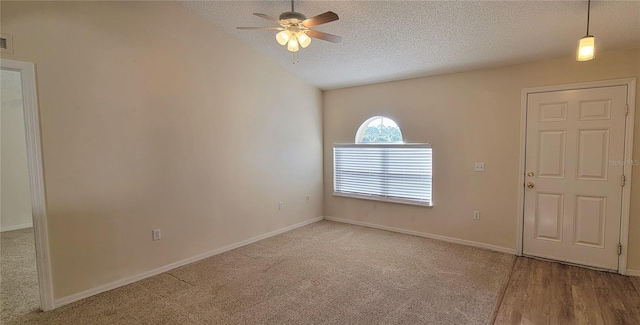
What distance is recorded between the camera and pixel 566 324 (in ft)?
7.78

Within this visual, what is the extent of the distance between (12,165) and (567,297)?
7.92m

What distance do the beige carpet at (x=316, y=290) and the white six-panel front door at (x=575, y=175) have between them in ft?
2.03

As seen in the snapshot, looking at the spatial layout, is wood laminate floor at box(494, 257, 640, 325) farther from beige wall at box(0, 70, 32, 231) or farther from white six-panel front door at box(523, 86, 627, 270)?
beige wall at box(0, 70, 32, 231)

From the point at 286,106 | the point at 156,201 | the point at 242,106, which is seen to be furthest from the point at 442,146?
the point at 156,201

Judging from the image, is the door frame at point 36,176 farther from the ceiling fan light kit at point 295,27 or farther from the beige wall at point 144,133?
the ceiling fan light kit at point 295,27

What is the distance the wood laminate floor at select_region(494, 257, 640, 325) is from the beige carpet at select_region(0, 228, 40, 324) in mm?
4041

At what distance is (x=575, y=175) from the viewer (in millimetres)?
3416

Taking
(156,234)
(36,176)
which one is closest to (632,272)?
(156,234)

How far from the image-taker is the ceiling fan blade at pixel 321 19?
2321mm

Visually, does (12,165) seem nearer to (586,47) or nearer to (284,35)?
(284,35)

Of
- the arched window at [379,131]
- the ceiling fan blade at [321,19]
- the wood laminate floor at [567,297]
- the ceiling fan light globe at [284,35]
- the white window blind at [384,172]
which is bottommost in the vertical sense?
the wood laminate floor at [567,297]

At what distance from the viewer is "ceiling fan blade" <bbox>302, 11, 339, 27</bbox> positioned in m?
2.32

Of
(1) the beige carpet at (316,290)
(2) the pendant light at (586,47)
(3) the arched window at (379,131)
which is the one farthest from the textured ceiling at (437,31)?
(1) the beige carpet at (316,290)

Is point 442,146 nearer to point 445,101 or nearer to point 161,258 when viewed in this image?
point 445,101
